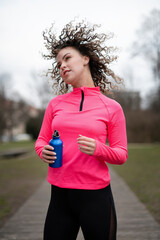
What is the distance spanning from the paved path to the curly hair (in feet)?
7.85

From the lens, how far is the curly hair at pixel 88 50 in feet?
6.75

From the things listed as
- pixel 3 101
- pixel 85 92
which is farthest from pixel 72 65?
pixel 3 101

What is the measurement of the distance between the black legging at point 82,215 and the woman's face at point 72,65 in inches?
33.9

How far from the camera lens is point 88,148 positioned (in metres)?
1.56

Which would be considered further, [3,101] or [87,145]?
[3,101]

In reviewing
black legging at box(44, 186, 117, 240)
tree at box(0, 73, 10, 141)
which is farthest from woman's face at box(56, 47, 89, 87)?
tree at box(0, 73, 10, 141)

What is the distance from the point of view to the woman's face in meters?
1.92

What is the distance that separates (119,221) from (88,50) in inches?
127

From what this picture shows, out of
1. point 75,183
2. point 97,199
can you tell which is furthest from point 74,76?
point 97,199

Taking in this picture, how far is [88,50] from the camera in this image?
6.82 feet

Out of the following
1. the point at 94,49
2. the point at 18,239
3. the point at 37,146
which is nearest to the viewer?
the point at 37,146

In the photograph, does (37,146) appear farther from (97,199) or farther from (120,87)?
(120,87)

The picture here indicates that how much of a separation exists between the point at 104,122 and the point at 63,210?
27.9 inches

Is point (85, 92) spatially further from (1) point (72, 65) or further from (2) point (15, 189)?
(2) point (15, 189)
